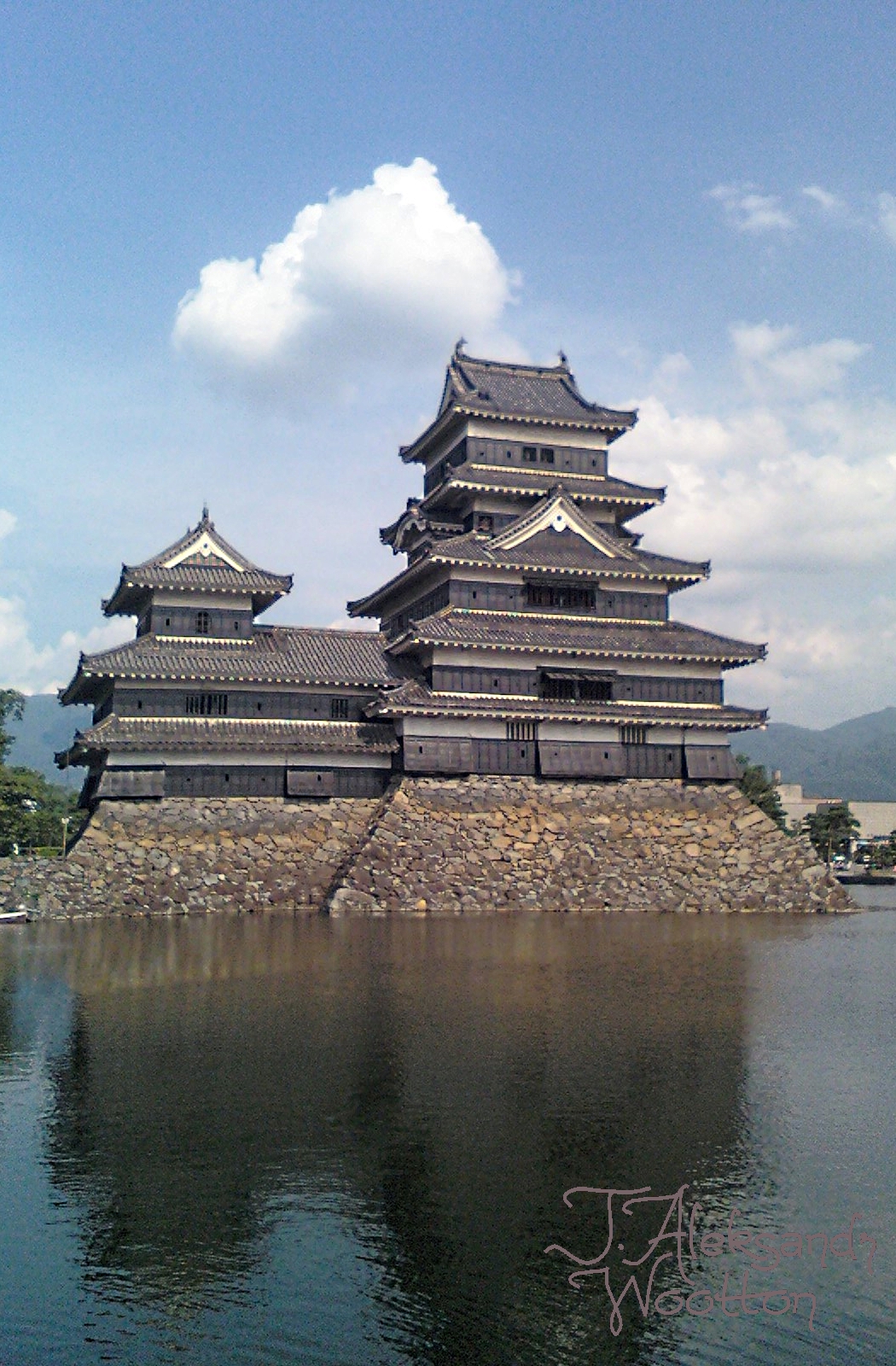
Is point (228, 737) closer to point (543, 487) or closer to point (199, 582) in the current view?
point (199, 582)

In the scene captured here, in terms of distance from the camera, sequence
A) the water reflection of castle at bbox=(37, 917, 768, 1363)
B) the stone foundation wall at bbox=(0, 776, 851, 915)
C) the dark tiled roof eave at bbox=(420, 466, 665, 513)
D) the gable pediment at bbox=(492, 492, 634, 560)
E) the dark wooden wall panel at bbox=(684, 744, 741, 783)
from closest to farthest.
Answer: the water reflection of castle at bbox=(37, 917, 768, 1363) < the stone foundation wall at bbox=(0, 776, 851, 915) < the dark wooden wall panel at bbox=(684, 744, 741, 783) < the gable pediment at bbox=(492, 492, 634, 560) < the dark tiled roof eave at bbox=(420, 466, 665, 513)

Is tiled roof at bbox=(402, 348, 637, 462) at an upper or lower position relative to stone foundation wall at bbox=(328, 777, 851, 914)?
upper

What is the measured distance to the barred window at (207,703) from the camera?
3950cm

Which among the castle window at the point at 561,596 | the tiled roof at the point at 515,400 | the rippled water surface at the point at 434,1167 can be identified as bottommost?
the rippled water surface at the point at 434,1167

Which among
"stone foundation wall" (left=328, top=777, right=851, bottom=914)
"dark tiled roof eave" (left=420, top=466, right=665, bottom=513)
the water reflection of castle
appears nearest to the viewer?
the water reflection of castle

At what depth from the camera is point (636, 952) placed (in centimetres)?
2609

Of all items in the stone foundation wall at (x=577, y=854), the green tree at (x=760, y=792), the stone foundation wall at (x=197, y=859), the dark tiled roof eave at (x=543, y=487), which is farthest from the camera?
the green tree at (x=760, y=792)

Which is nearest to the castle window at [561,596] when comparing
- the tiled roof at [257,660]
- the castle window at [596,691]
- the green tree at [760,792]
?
the castle window at [596,691]

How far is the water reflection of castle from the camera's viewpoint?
8.98 meters

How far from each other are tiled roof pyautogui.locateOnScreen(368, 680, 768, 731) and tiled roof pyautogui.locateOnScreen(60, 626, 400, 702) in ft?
8.00

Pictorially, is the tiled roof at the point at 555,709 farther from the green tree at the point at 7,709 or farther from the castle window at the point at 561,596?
the green tree at the point at 7,709

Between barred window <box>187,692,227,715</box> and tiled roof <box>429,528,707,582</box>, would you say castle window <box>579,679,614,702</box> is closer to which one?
tiled roof <box>429,528,707,582</box>

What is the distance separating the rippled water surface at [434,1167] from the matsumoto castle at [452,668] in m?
18.2

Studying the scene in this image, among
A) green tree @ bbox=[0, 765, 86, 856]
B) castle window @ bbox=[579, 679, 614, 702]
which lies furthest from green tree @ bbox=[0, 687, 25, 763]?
castle window @ bbox=[579, 679, 614, 702]
